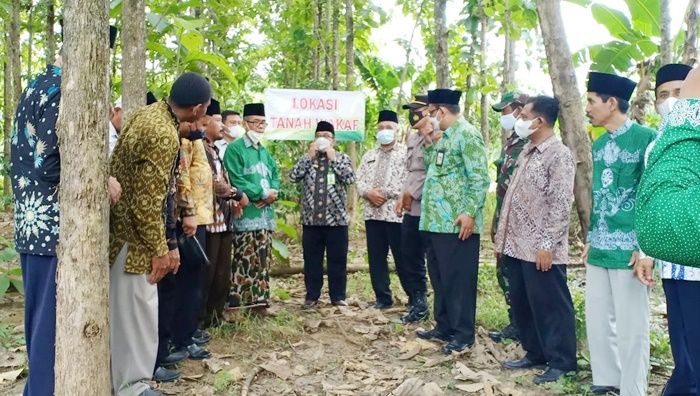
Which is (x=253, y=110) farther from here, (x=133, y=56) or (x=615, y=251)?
(x=615, y=251)

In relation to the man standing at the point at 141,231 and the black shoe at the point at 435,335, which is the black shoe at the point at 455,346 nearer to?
the black shoe at the point at 435,335

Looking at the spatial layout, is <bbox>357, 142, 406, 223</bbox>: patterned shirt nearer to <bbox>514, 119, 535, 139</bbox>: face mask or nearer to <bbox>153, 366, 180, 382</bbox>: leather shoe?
<bbox>514, 119, 535, 139</bbox>: face mask

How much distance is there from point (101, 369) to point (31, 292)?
0.81 m

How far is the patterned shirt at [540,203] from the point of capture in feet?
13.7

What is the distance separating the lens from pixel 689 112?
157 centimetres

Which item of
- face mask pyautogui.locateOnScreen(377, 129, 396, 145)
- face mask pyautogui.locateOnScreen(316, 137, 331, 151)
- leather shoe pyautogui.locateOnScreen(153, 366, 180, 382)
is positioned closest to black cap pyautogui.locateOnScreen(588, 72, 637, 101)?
face mask pyautogui.locateOnScreen(377, 129, 396, 145)

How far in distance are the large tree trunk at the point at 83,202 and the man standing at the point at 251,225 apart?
3.18 meters

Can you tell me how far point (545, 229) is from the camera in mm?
4180

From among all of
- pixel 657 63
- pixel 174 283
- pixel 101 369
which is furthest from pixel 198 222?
pixel 657 63

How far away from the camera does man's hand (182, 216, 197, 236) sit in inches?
168

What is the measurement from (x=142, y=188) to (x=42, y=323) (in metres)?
0.84

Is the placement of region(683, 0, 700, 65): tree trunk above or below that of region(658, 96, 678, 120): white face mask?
above

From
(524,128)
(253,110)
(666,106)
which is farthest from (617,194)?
(253,110)

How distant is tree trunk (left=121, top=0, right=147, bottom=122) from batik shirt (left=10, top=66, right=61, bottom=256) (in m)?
1.16
